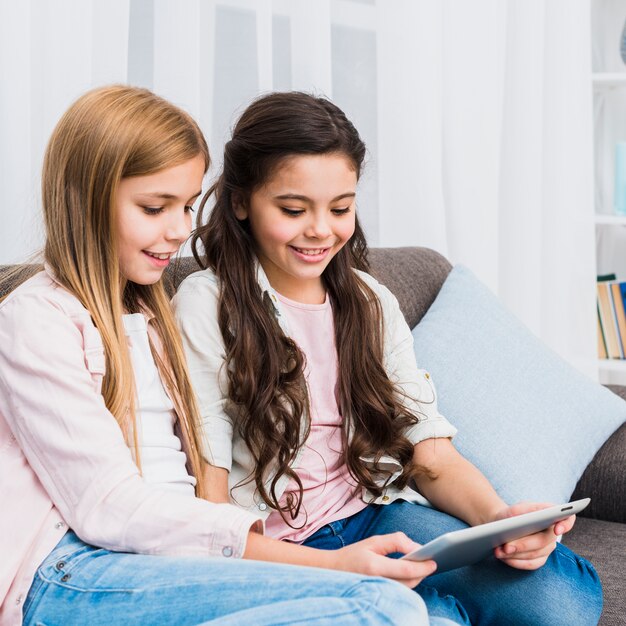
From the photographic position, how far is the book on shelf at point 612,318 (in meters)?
2.85

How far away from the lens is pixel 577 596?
126 cm

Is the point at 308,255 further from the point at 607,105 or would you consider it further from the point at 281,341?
the point at 607,105

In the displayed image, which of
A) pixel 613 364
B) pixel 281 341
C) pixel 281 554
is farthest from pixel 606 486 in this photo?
pixel 613 364

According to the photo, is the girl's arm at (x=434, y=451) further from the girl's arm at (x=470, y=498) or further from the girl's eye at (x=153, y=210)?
the girl's eye at (x=153, y=210)

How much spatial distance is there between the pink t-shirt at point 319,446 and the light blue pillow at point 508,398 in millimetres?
256

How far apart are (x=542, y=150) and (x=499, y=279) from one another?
0.38 m

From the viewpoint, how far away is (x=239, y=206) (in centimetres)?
143

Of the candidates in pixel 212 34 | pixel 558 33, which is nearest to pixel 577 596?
pixel 212 34

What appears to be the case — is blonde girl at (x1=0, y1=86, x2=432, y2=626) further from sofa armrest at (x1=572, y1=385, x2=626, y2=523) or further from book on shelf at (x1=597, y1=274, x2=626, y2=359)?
book on shelf at (x1=597, y1=274, x2=626, y2=359)

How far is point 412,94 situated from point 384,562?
1530 millimetres

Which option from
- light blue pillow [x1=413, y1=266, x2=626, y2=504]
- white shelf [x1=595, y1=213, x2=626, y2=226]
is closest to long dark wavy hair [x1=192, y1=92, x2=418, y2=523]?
light blue pillow [x1=413, y1=266, x2=626, y2=504]

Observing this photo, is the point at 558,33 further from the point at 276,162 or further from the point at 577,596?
the point at 577,596

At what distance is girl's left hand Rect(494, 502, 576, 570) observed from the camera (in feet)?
4.04

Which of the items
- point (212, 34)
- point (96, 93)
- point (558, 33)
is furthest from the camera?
point (558, 33)
